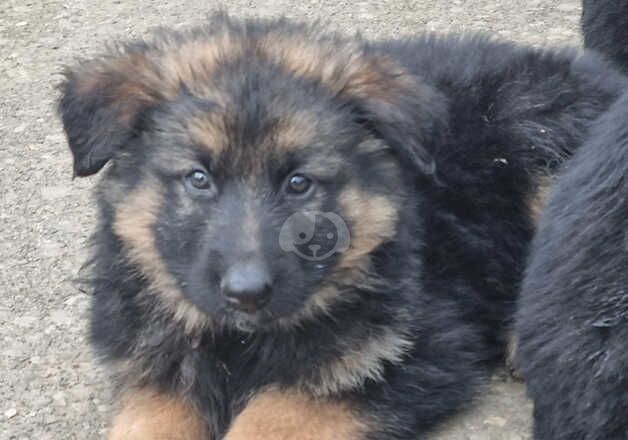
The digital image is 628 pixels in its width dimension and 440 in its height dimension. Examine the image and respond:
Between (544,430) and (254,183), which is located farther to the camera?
(254,183)

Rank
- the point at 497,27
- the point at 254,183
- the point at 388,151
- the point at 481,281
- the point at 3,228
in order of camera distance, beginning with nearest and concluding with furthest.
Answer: the point at 254,183, the point at 388,151, the point at 481,281, the point at 3,228, the point at 497,27

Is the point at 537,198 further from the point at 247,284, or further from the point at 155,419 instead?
the point at 155,419

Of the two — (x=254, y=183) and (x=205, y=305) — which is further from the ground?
(x=254, y=183)

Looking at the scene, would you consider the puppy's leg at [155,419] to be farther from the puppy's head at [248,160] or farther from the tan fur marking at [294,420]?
the puppy's head at [248,160]

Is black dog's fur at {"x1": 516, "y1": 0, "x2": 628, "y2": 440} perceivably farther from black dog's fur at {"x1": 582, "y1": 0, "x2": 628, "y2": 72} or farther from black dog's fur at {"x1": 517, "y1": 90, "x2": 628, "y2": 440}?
black dog's fur at {"x1": 582, "y1": 0, "x2": 628, "y2": 72}

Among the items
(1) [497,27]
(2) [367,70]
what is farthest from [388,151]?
(1) [497,27]

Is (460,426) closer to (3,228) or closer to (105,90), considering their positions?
(105,90)

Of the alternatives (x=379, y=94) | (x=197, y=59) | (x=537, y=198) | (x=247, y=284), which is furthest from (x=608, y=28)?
(x=247, y=284)

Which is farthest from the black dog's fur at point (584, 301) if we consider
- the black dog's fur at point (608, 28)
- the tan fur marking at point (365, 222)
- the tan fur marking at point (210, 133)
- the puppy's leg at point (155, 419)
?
the black dog's fur at point (608, 28)
